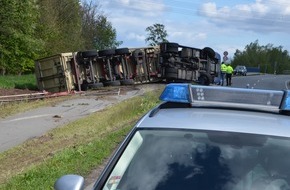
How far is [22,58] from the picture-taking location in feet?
128

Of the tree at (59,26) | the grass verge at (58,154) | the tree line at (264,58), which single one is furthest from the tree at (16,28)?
the tree line at (264,58)

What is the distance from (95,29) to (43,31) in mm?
26795

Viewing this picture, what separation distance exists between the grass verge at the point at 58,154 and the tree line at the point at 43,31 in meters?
17.2

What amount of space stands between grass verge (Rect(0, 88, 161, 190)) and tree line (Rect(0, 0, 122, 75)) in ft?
56.5

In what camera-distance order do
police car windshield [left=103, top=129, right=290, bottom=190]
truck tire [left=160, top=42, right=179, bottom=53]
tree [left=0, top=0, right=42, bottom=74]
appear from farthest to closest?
1. tree [left=0, top=0, right=42, bottom=74]
2. truck tire [left=160, top=42, right=179, bottom=53]
3. police car windshield [left=103, top=129, right=290, bottom=190]

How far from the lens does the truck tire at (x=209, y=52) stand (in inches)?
1163

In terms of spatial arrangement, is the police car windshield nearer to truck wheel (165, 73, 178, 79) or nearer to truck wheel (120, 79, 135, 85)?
truck wheel (120, 79, 135, 85)

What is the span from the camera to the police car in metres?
3.17

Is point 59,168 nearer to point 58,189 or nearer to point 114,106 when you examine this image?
point 58,189

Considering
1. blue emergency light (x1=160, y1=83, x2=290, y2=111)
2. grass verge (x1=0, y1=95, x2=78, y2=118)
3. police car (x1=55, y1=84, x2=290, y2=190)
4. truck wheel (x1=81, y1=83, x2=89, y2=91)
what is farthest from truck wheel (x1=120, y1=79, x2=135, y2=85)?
police car (x1=55, y1=84, x2=290, y2=190)

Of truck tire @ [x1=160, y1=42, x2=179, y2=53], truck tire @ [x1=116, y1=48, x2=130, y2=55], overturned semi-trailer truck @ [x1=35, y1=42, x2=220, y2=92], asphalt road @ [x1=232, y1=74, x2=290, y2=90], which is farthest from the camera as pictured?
asphalt road @ [x1=232, y1=74, x2=290, y2=90]

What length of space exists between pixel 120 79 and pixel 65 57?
3.92 metres

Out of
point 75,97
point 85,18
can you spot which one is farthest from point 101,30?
point 75,97

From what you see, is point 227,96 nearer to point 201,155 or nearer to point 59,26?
point 201,155
